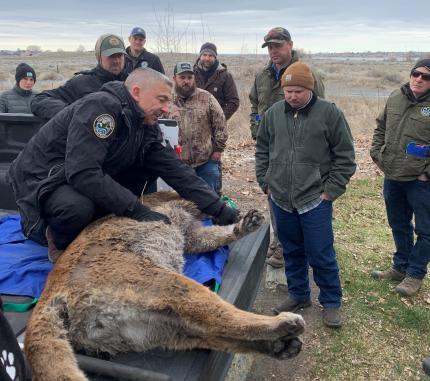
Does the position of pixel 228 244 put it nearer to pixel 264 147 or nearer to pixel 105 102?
pixel 264 147

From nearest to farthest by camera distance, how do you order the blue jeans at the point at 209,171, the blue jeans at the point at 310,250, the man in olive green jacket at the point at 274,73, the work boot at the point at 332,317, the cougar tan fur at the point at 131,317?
the cougar tan fur at the point at 131,317 → the blue jeans at the point at 310,250 → the work boot at the point at 332,317 → the man in olive green jacket at the point at 274,73 → the blue jeans at the point at 209,171

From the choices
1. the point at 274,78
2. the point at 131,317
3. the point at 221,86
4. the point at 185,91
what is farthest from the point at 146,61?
the point at 131,317

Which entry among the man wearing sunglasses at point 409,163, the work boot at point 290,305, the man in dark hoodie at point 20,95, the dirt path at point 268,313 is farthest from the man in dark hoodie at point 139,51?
the work boot at point 290,305

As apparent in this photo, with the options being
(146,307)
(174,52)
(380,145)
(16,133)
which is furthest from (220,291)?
(174,52)

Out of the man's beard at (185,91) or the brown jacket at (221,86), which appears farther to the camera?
the brown jacket at (221,86)

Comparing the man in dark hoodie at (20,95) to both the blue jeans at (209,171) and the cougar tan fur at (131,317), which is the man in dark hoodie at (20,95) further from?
A: the cougar tan fur at (131,317)

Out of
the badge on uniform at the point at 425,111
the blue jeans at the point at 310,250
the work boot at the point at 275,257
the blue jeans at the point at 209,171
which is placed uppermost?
the badge on uniform at the point at 425,111

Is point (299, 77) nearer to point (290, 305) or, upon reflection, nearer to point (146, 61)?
point (290, 305)

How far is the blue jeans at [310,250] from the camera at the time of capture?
399cm

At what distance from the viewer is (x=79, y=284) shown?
2533mm

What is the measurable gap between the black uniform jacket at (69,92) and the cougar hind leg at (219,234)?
79.2 inches

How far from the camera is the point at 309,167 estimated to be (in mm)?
3910

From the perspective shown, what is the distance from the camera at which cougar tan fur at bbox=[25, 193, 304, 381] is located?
7.86ft

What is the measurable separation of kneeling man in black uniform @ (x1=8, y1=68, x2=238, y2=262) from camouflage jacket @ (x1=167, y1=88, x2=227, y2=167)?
5.72 feet
